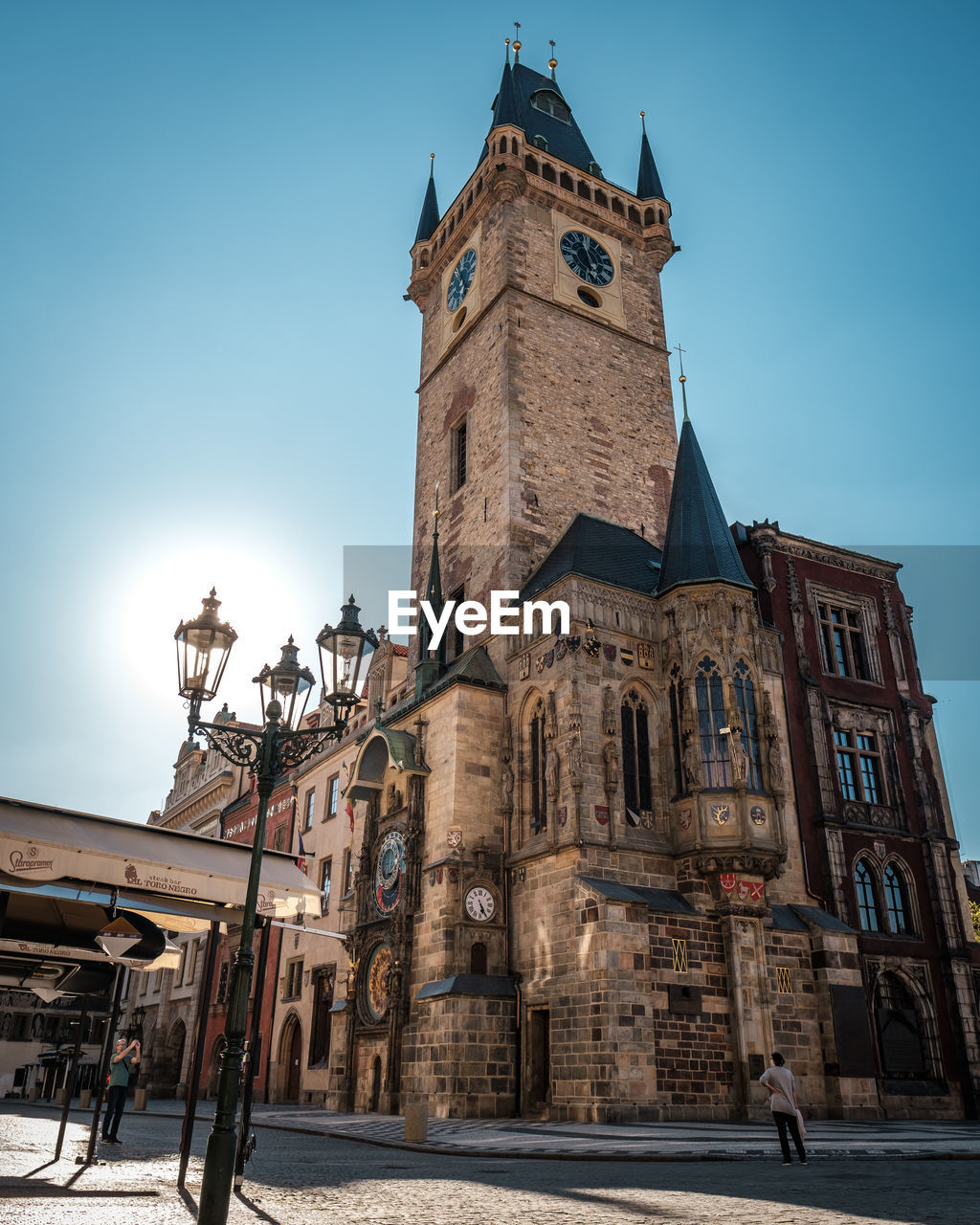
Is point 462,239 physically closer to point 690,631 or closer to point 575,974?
point 690,631

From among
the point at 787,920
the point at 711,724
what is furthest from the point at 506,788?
the point at 787,920

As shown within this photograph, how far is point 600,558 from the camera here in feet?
84.0

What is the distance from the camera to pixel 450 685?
23.9m

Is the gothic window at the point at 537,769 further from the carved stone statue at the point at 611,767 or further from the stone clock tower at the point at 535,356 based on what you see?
the stone clock tower at the point at 535,356

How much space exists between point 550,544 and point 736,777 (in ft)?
31.8

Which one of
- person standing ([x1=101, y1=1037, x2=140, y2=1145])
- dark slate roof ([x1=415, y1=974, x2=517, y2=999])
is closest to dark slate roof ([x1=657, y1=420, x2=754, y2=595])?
dark slate roof ([x1=415, y1=974, x2=517, y2=999])

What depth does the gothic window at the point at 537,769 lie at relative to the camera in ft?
72.4

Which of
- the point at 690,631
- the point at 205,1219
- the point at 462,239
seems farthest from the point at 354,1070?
the point at 462,239

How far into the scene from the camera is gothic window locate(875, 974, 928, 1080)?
2209 centimetres

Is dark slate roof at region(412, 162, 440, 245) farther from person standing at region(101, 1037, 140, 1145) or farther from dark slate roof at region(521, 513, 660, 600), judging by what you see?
person standing at region(101, 1037, 140, 1145)

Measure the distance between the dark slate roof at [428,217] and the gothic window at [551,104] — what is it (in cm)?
547

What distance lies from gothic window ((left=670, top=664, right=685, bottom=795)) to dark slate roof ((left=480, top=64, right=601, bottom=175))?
2216cm

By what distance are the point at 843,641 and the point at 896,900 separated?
686cm

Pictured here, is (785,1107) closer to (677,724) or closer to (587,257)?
(677,724)
